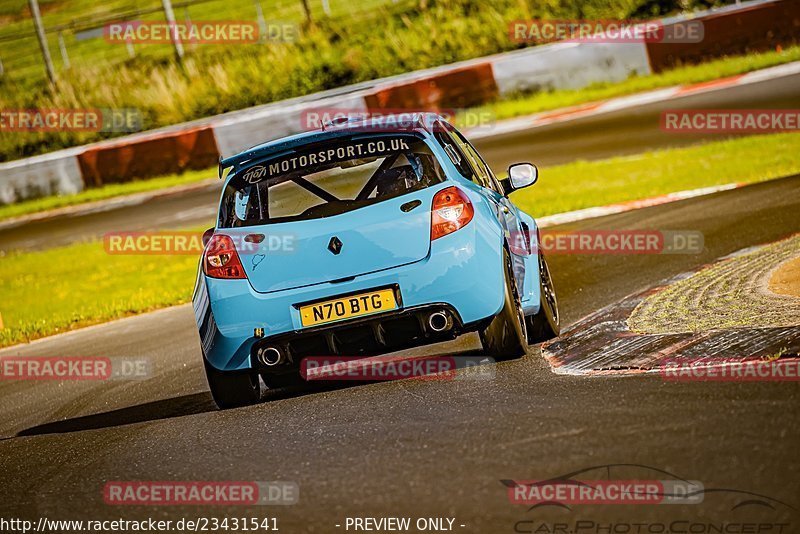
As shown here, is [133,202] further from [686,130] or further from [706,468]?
[706,468]

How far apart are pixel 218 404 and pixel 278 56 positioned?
85.3 ft

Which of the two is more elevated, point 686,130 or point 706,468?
point 706,468

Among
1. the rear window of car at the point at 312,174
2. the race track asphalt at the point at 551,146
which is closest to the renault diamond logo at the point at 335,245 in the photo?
the rear window of car at the point at 312,174

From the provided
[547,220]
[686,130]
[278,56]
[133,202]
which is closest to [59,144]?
[278,56]

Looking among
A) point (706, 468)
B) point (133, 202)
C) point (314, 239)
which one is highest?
point (314, 239)

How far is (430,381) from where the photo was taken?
7.18m
